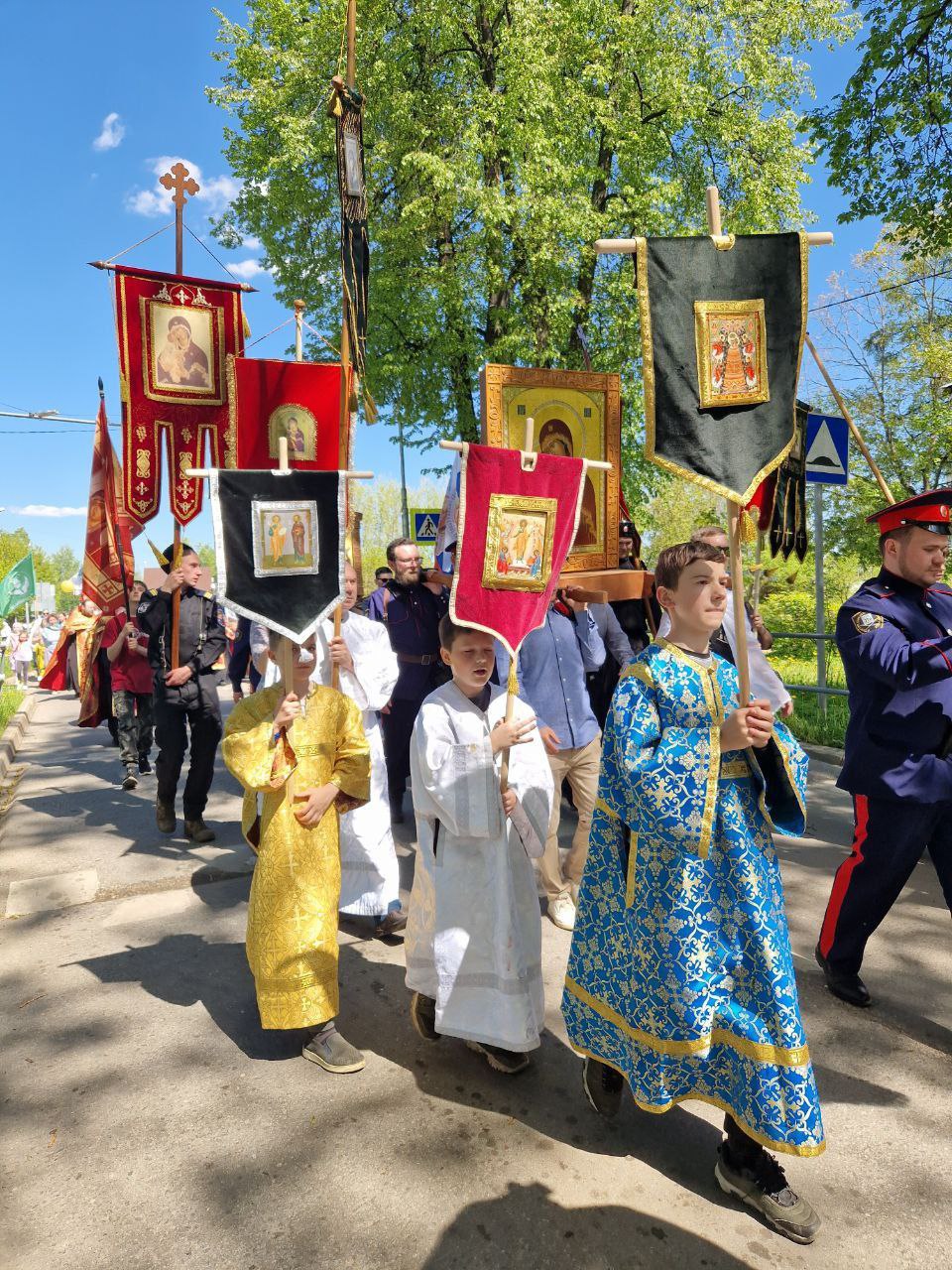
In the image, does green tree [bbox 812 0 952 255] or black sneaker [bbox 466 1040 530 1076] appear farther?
green tree [bbox 812 0 952 255]

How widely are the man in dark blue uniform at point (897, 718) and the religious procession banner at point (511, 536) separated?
4.33ft

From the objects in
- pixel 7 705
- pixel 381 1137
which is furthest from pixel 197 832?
pixel 7 705

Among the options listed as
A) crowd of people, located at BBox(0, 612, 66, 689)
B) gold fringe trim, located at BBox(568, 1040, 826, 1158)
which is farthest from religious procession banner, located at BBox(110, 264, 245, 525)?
crowd of people, located at BBox(0, 612, 66, 689)

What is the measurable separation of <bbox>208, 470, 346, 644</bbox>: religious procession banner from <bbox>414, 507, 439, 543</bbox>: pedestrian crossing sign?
8880 millimetres

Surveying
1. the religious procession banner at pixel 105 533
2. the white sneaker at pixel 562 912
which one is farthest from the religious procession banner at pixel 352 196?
the white sneaker at pixel 562 912

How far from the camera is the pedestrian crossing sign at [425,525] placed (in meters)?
12.4

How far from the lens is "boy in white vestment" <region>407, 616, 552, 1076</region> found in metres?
3.00

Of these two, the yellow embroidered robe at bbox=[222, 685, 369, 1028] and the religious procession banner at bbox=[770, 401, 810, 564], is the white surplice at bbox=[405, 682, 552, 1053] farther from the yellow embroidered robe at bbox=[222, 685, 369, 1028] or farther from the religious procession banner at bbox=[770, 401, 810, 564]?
A: the religious procession banner at bbox=[770, 401, 810, 564]

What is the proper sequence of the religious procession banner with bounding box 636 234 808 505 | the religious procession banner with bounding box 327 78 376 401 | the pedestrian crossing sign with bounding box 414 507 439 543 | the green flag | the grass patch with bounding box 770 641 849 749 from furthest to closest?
the green flag → the pedestrian crossing sign with bounding box 414 507 439 543 → the grass patch with bounding box 770 641 849 749 → the religious procession banner with bounding box 327 78 376 401 → the religious procession banner with bounding box 636 234 808 505

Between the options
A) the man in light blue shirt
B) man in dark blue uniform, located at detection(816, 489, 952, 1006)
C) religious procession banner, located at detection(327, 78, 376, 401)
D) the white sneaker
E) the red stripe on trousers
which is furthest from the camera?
the man in light blue shirt

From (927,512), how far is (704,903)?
74.4 inches

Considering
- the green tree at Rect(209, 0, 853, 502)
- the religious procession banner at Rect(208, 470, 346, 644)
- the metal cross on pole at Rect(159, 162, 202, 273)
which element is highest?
the green tree at Rect(209, 0, 853, 502)

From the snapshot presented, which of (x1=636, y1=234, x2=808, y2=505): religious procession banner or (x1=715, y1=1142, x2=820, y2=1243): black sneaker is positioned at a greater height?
(x1=636, y1=234, x2=808, y2=505): religious procession banner

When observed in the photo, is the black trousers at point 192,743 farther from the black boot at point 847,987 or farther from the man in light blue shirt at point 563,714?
the black boot at point 847,987
